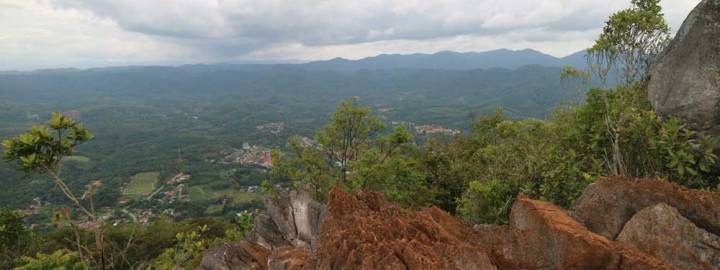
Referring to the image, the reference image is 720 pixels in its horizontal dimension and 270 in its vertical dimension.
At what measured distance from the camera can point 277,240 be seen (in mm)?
13352

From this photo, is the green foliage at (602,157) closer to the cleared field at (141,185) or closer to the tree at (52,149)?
the tree at (52,149)

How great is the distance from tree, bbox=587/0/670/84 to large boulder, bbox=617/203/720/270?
1179 cm

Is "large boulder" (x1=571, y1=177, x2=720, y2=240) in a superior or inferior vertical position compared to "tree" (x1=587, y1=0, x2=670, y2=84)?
inferior

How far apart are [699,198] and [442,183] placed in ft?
68.1

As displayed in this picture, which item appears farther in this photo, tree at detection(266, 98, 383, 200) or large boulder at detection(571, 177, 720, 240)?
tree at detection(266, 98, 383, 200)

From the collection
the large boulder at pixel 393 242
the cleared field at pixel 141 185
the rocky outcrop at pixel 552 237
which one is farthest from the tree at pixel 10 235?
the cleared field at pixel 141 185

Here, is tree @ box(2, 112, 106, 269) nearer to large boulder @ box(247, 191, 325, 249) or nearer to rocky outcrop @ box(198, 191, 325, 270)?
rocky outcrop @ box(198, 191, 325, 270)

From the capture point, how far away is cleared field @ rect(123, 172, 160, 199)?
383ft

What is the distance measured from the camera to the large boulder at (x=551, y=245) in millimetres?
7551

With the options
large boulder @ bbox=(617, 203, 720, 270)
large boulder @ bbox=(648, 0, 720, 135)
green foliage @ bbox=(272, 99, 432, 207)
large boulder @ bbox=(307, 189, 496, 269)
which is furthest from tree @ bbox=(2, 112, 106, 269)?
large boulder @ bbox=(648, 0, 720, 135)

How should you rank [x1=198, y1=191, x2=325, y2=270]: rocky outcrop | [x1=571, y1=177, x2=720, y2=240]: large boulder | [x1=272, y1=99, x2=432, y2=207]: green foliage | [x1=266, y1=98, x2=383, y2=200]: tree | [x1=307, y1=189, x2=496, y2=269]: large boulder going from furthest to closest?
[x1=266, y1=98, x2=383, y2=200]: tree, [x1=272, y1=99, x2=432, y2=207]: green foliage, [x1=198, y1=191, x2=325, y2=270]: rocky outcrop, [x1=571, y1=177, x2=720, y2=240]: large boulder, [x1=307, y1=189, x2=496, y2=269]: large boulder

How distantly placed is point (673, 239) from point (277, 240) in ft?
33.4

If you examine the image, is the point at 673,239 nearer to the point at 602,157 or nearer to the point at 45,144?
the point at 602,157

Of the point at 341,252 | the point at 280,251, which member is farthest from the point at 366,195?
the point at 341,252
